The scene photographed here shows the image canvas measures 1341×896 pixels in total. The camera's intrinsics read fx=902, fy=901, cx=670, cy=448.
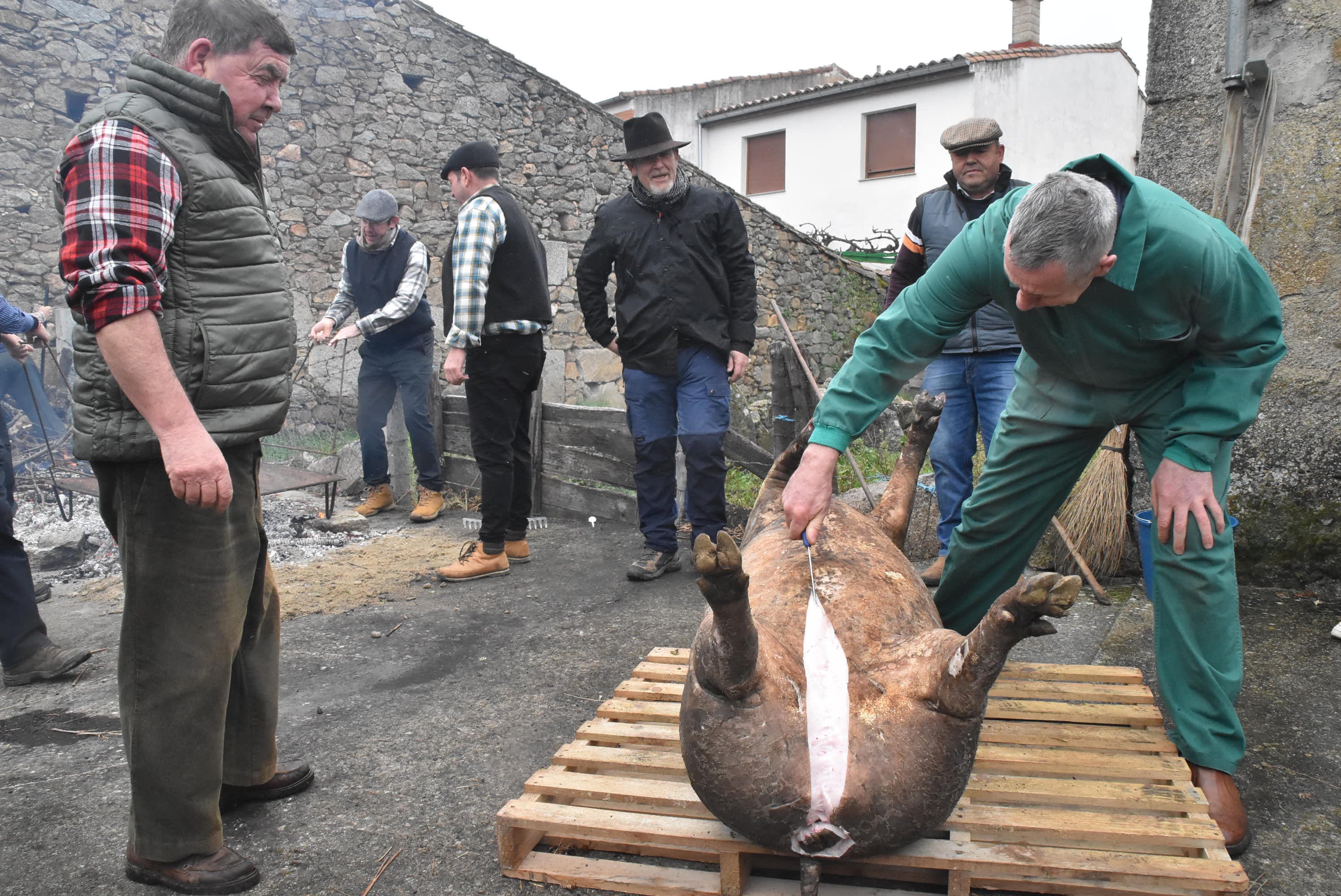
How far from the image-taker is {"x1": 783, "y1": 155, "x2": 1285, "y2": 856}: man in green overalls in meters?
2.29

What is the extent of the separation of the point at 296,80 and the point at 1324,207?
9.47 m

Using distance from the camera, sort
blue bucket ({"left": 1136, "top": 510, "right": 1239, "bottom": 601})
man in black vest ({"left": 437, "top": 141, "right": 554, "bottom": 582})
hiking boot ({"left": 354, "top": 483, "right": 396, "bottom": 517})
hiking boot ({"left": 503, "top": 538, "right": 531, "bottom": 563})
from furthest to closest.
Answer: hiking boot ({"left": 354, "top": 483, "right": 396, "bottom": 517}), hiking boot ({"left": 503, "top": 538, "right": 531, "bottom": 563}), man in black vest ({"left": 437, "top": 141, "right": 554, "bottom": 582}), blue bucket ({"left": 1136, "top": 510, "right": 1239, "bottom": 601})

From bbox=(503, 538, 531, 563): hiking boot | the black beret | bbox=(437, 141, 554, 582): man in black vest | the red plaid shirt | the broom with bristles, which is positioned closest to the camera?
the red plaid shirt

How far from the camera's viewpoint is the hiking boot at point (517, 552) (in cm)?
552

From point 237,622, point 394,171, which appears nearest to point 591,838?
point 237,622

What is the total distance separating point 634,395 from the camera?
16.4 feet

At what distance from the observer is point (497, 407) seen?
512cm

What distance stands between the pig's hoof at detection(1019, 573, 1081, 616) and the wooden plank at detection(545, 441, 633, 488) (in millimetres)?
4677

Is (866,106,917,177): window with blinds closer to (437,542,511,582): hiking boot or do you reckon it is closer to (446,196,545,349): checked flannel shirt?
(446,196,545,349): checked flannel shirt

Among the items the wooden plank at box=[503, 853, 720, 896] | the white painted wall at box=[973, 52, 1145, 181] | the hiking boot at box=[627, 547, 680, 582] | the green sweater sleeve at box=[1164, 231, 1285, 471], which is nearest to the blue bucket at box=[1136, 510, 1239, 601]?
the green sweater sleeve at box=[1164, 231, 1285, 471]

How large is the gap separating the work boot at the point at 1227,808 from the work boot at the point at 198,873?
7.96ft

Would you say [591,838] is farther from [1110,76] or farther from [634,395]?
[1110,76]

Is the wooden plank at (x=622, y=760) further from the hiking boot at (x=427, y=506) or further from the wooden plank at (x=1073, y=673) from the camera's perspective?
the hiking boot at (x=427, y=506)

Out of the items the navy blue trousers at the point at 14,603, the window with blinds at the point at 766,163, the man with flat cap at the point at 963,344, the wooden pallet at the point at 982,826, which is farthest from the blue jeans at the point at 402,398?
the window with blinds at the point at 766,163
